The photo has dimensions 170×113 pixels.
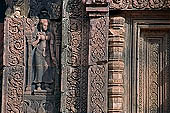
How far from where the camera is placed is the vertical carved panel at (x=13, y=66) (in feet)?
32.8

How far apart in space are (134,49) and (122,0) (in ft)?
3.29

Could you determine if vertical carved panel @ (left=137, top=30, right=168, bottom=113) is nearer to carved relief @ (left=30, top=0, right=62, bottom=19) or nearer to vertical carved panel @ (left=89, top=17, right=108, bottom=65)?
vertical carved panel @ (left=89, top=17, right=108, bottom=65)

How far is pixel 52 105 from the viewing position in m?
10.1

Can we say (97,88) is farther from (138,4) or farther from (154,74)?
(138,4)

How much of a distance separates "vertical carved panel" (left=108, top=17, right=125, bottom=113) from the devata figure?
3.79ft

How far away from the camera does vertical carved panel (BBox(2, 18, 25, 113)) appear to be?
32.8 feet

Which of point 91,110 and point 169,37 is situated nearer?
point 91,110

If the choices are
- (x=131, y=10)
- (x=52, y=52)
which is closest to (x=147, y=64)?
(x=131, y=10)

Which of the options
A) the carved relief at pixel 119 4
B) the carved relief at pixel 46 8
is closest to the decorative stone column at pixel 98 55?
the carved relief at pixel 119 4

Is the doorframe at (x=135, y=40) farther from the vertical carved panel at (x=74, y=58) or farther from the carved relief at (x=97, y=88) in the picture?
the vertical carved panel at (x=74, y=58)

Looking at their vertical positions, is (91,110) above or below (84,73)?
below

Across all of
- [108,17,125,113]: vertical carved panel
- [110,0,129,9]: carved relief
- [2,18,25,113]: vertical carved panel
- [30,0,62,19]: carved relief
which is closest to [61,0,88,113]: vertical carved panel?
[30,0,62,19]: carved relief

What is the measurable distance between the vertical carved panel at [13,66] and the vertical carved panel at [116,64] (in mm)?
1739

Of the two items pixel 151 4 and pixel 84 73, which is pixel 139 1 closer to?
pixel 151 4
